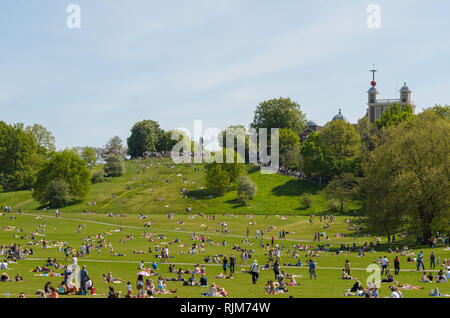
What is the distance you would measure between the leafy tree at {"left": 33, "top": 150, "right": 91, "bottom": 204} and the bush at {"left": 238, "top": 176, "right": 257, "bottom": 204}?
3128 centimetres

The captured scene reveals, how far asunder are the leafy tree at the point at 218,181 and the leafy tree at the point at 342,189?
21666mm

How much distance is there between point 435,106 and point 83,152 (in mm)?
106441

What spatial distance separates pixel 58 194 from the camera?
95.8 meters

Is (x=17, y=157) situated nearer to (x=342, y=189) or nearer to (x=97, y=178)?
(x=97, y=178)

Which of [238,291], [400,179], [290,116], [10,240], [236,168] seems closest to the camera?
[238,291]

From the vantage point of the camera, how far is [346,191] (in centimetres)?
8738

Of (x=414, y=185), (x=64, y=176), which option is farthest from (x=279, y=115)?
(x=414, y=185)

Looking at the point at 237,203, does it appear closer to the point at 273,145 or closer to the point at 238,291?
the point at 273,145

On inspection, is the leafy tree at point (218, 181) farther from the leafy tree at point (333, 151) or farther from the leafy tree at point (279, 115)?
the leafy tree at point (279, 115)

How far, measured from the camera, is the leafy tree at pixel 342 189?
8762 centimetres

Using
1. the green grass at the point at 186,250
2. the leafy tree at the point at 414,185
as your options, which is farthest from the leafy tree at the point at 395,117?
the leafy tree at the point at 414,185

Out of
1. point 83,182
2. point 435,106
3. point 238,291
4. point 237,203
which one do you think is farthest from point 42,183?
point 435,106

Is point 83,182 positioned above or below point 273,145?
below

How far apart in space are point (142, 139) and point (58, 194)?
7360 centimetres
